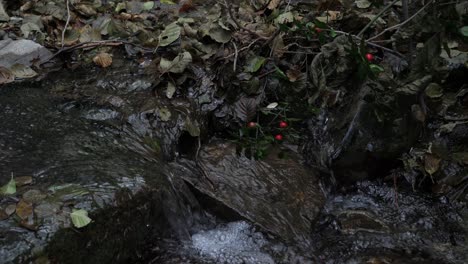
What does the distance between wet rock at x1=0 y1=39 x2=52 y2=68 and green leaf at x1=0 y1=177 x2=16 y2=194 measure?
1.40 meters

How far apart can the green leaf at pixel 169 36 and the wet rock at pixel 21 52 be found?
30.3 inches

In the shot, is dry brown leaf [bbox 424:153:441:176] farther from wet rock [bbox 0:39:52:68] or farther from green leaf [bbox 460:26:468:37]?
wet rock [bbox 0:39:52:68]

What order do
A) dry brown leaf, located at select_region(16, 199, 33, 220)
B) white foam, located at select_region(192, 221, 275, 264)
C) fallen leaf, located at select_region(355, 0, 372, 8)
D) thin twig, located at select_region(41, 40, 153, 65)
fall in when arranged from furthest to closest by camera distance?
fallen leaf, located at select_region(355, 0, 372, 8) < thin twig, located at select_region(41, 40, 153, 65) < white foam, located at select_region(192, 221, 275, 264) < dry brown leaf, located at select_region(16, 199, 33, 220)

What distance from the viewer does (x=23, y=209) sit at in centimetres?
172

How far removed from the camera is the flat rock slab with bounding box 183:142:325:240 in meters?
2.47

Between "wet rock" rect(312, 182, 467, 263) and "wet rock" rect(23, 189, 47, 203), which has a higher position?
"wet rock" rect(23, 189, 47, 203)

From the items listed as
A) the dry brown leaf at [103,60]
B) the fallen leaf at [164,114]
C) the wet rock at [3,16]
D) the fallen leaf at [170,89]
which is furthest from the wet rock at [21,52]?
the fallen leaf at [164,114]

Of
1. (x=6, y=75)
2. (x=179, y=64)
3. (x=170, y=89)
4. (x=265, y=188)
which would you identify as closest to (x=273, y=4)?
(x=179, y=64)

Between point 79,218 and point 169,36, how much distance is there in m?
1.76

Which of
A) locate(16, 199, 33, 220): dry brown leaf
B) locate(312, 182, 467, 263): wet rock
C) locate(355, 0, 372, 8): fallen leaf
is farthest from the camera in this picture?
locate(355, 0, 372, 8): fallen leaf

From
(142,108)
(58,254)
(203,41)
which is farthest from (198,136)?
(58,254)

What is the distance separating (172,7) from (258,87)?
148cm

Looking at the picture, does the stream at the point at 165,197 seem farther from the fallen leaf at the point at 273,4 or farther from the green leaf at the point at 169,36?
the fallen leaf at the point at 273,4

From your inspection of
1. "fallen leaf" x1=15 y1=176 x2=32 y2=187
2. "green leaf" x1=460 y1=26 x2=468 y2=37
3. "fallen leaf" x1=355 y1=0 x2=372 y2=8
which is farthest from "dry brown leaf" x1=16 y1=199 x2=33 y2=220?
"fallen leaf" x1=355 y1=0 x2=372 y2=8
